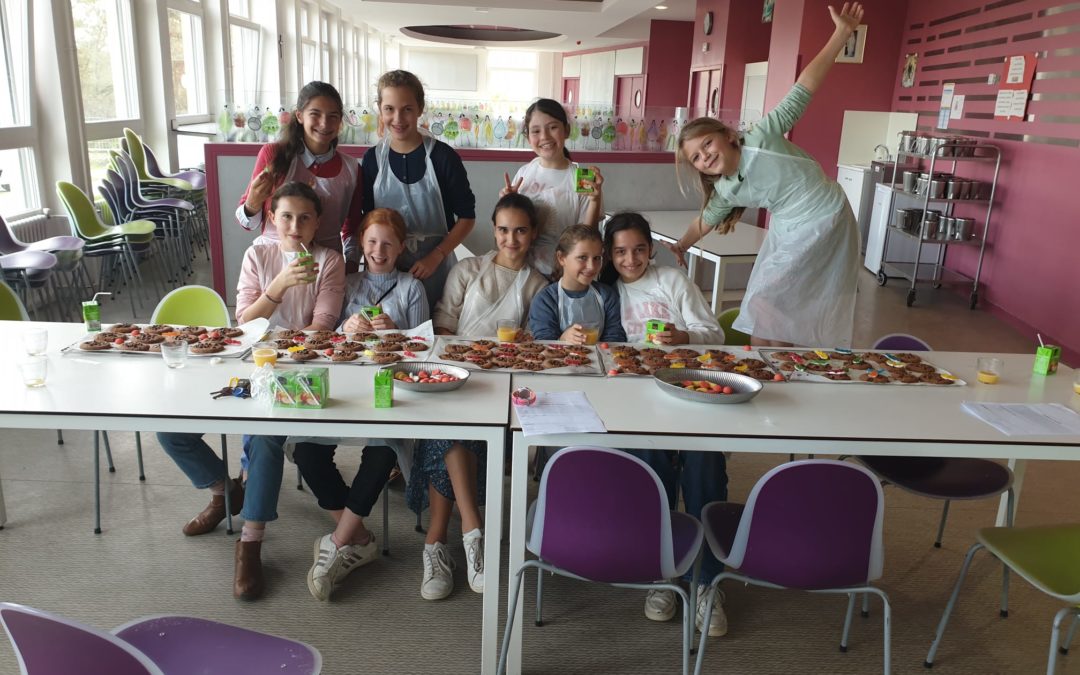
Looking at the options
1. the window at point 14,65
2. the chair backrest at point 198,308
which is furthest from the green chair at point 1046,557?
the window at point 14,65

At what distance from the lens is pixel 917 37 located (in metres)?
7.70

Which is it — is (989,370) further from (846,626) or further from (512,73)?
(512,73)

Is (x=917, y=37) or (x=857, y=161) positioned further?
(x=857, y=161)

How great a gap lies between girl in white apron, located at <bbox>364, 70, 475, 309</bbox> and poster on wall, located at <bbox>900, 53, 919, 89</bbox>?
627 centimetres

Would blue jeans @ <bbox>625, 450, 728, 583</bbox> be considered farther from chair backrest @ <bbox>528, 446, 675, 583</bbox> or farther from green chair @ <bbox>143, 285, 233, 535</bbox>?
green chair @ <bbox>143, 285, 233, 535</bbox>

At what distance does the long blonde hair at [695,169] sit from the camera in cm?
282

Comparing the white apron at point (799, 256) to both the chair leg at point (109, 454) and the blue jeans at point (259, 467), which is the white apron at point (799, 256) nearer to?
the blue jeans at point (259, 467)

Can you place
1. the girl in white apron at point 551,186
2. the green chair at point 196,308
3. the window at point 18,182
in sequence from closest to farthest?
the green chair at point 196,308
the girl in white apron at point 551,186
the window at point 18,182

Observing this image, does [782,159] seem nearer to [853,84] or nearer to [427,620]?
[427,620]

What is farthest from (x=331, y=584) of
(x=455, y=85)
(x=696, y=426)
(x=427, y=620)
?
(x=455, y=85)

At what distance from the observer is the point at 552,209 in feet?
10.4

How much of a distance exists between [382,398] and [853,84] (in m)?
7.61

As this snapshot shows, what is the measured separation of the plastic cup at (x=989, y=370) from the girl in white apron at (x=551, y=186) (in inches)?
57.1

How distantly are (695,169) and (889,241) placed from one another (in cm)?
516
